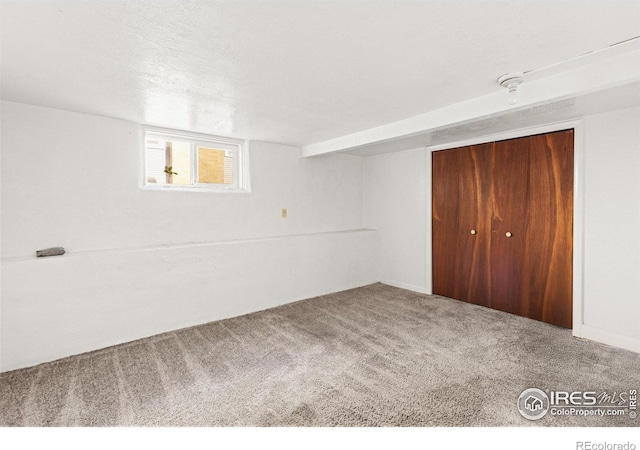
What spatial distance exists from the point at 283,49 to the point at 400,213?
3457 mm

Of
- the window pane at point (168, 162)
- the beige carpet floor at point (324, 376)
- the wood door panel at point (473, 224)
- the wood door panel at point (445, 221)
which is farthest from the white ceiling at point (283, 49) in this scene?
the beige carpet floor at point (324, 376)

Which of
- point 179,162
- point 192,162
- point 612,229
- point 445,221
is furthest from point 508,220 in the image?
point 179,162

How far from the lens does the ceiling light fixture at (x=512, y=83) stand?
2.07 m

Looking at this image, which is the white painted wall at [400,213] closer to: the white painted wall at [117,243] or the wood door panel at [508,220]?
the wood door panel at [508,220]

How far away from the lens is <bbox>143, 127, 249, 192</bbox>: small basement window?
339 cm

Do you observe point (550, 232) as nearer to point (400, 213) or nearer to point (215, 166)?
point (400, 213)

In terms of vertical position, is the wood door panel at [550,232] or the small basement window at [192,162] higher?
the small basement window at [192,162]

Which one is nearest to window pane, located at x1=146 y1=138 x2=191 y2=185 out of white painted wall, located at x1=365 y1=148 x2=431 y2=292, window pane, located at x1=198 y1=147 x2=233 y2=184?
window pane, located at x1=198 y1=147 x2=233 y2=184

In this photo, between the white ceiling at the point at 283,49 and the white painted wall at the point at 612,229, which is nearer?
the white ceiling at the point at 283,49

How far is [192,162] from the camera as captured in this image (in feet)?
12.0

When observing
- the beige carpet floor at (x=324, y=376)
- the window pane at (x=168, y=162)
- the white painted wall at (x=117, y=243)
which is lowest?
the beige carpet floor at (x=324, y=376)

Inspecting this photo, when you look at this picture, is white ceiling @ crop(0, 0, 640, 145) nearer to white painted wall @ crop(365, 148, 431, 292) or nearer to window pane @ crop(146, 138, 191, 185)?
window pane @ crop(146, 138, 191, 185)
